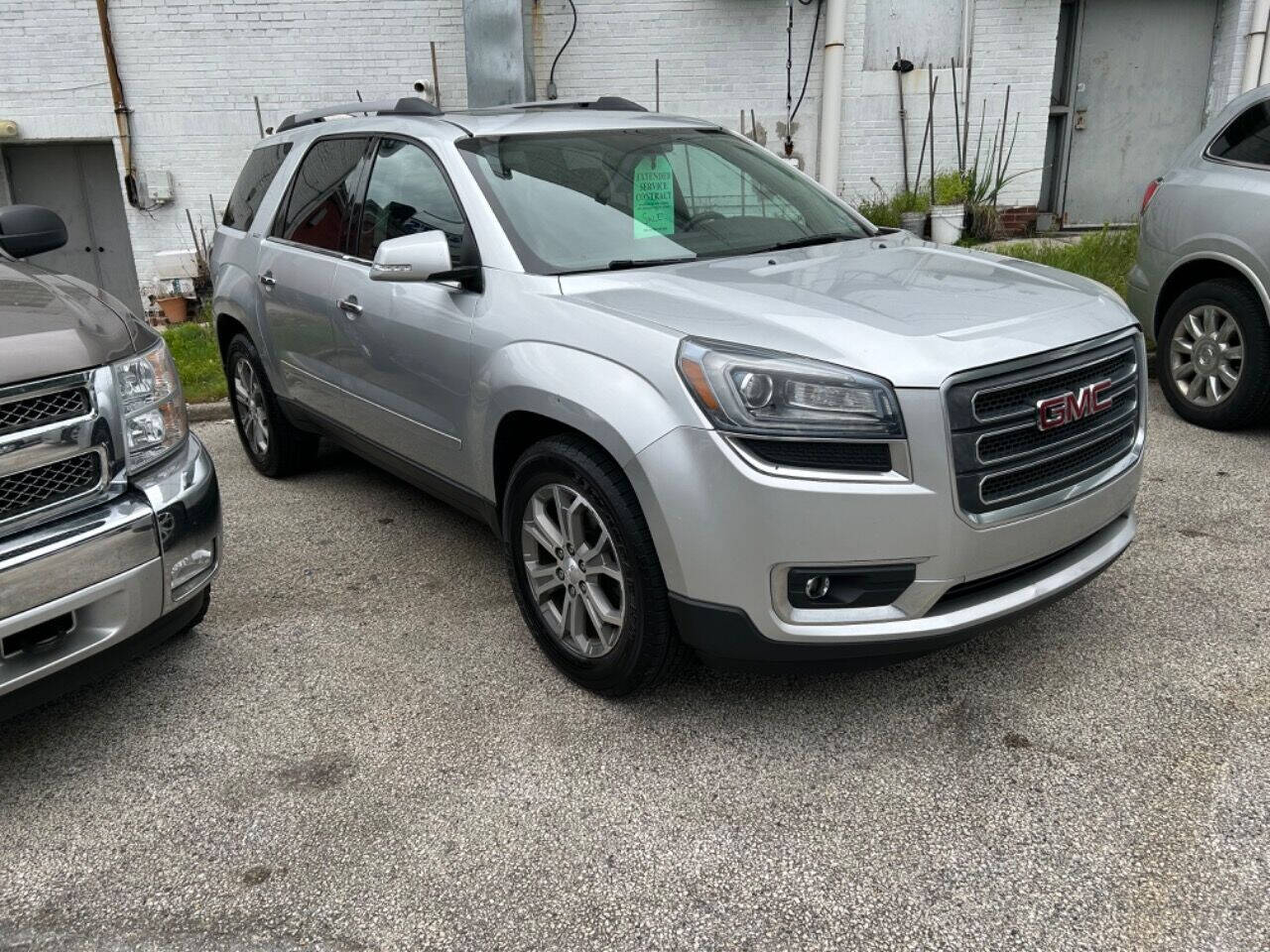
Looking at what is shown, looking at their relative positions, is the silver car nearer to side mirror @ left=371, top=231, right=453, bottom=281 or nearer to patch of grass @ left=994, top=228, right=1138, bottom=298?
patch of grass @ left=994, top=228, right=1138, bottom=298

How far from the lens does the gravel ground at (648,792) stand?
229cm

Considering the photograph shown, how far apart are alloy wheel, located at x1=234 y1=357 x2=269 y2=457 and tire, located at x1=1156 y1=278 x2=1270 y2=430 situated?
472 cm

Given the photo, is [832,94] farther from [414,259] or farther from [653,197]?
[414,259]

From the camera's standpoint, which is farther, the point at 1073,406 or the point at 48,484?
the point at 1073,406

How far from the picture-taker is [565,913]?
7.58 ft

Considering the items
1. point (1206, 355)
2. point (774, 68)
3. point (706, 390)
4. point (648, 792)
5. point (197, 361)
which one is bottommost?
point (197, 361)

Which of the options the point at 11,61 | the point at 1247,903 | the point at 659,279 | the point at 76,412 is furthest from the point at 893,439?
the point at 11,61

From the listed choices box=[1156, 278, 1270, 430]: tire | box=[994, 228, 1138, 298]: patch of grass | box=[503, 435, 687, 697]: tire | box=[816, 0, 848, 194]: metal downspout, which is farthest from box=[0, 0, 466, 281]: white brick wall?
box=[503, 435, 687, 697]: tire

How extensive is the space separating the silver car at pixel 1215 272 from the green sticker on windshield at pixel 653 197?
3.09 meters

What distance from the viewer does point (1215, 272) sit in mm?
5344

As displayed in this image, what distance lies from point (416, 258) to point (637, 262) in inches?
27.5

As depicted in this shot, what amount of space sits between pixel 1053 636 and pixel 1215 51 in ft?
28.4

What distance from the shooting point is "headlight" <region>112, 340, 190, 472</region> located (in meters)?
2.84

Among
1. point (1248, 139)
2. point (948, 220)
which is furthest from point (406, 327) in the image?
point (948, 220)
